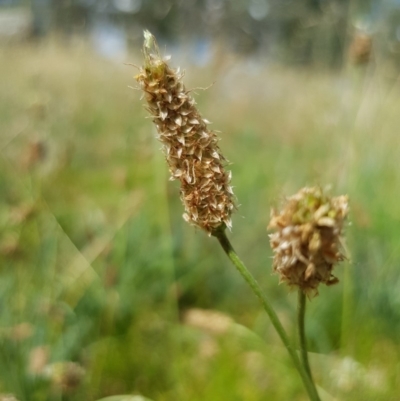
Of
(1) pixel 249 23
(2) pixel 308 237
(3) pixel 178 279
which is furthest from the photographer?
(1) pixel 249 23

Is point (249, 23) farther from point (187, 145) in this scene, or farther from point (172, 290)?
point (187, 145)

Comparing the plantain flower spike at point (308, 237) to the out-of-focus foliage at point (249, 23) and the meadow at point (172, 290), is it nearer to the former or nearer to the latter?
the meadow at point (172, 290)

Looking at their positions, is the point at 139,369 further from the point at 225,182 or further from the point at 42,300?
the point at 225,182

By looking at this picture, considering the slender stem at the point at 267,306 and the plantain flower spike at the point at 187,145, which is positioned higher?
the plantain flower spike at the point at 187,145

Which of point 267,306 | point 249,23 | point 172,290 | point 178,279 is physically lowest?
point 267,306

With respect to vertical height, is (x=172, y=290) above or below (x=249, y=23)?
below

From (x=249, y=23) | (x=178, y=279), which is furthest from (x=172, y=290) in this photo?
(x=249, y=23)

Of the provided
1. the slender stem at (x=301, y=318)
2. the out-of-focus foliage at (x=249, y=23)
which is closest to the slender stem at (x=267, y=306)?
the slender stem at (x=301, y=318)

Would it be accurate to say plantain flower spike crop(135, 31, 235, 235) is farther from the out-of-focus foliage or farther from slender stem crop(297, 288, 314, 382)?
the out-of-focus foliage
